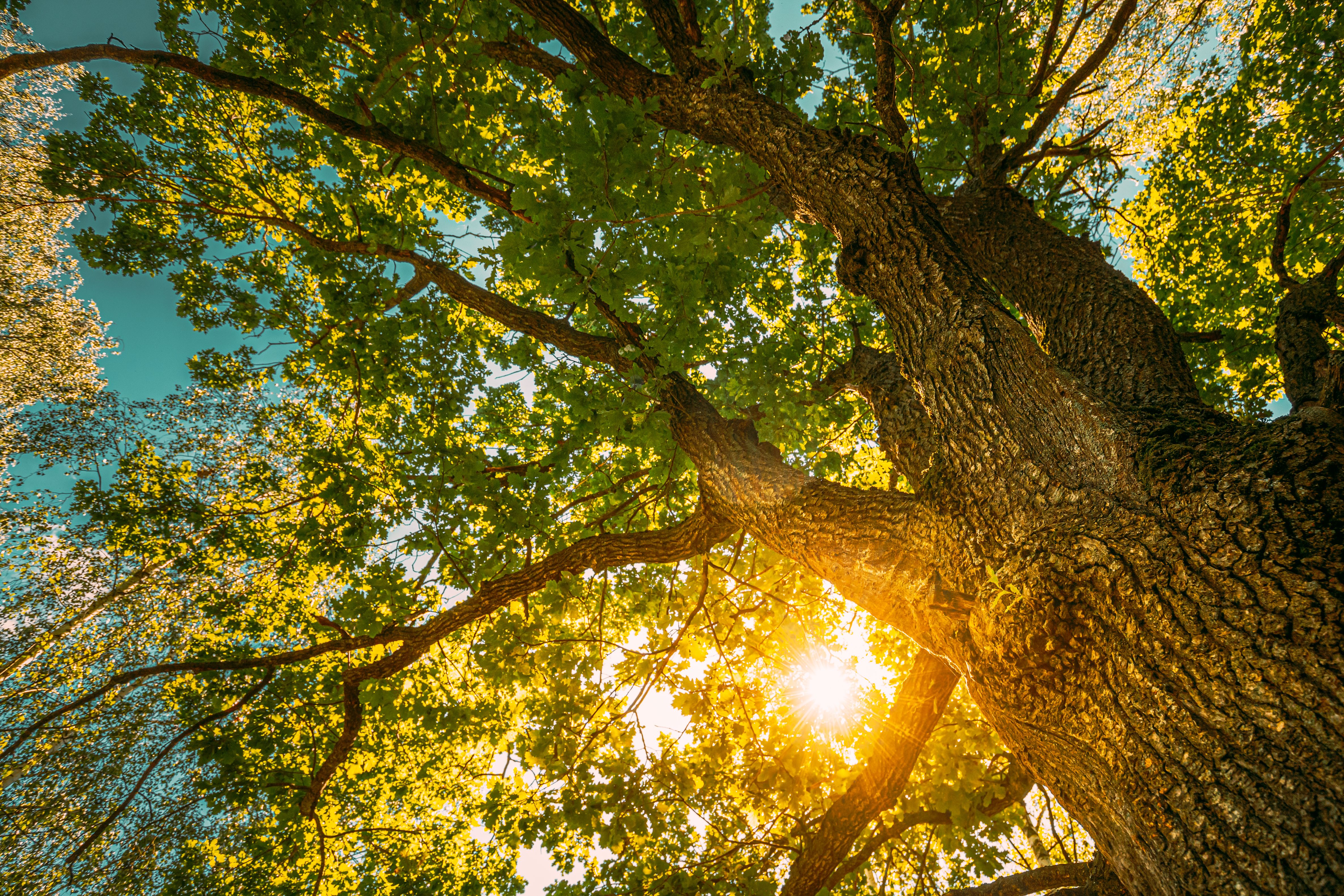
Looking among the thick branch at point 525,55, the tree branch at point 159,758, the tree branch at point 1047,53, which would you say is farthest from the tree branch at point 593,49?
the tree branch at point 159,758

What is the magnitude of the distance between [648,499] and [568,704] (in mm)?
1934

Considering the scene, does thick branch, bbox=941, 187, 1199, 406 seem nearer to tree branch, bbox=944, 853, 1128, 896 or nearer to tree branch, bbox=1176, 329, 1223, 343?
tree branch, bbox=1176, 329, 1223, 343

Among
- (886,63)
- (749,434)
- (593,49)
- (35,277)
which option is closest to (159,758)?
(749,434)

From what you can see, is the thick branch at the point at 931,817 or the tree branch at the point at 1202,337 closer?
the thick branch at the point at 931,817

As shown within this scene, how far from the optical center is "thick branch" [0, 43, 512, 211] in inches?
132

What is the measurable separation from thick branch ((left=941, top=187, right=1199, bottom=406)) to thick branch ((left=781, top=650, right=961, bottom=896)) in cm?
213

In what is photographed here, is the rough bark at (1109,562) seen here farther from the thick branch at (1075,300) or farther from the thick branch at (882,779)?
the thick branch at (882,779)

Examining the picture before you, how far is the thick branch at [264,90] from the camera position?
3.35 m

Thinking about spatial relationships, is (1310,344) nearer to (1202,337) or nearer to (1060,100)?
(1202,337)

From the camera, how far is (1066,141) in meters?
5.39

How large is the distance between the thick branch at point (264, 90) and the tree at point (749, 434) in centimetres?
3

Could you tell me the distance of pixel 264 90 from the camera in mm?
3510

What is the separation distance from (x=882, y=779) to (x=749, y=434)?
9.02ft

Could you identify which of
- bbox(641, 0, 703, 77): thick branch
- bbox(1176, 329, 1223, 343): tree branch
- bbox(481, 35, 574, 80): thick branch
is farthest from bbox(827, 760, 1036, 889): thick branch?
bbox(481, 35, 574, 80): thick branch
